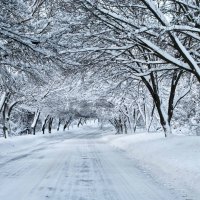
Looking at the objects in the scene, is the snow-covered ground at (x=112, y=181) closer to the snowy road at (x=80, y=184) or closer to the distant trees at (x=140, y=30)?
the snowy road at (x=80, y=184)

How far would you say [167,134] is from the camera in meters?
21.1

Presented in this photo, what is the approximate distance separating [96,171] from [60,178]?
1950mm

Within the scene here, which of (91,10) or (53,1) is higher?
(53,1)

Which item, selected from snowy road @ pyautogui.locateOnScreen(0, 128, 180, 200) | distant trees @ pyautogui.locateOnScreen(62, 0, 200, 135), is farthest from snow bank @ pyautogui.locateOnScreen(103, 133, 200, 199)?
distant trees @ pyautogui.locateOnScreen(62, 0, 200, 135)

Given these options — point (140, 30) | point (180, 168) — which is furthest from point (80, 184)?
point (140, 30)

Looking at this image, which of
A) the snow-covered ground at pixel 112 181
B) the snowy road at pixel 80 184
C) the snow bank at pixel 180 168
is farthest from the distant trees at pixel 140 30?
the snowy road at pixel 80 184

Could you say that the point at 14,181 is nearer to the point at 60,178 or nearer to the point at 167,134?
the point at 60,178

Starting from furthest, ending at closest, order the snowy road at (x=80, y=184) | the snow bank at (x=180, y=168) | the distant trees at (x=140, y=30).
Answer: the distant trees at (x=140, y=30) < the snow bank at (x=180, y=168) < the snowy road at (x=80, y=184)

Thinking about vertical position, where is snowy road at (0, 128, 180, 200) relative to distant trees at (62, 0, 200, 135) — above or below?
below

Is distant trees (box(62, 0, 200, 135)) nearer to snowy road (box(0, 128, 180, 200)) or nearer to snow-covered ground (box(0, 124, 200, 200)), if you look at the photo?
snow-covered ground (box(0, 124, 200, 200))

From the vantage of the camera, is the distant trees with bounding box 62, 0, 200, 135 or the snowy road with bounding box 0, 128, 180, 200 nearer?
the snowy road with bounding box 0, 128, 180, 200

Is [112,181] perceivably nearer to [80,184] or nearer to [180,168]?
[80,184]

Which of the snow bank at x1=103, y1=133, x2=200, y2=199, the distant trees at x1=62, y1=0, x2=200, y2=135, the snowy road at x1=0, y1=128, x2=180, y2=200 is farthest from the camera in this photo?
the distant trees at x1=62, y1=0, x2=200, y2=135

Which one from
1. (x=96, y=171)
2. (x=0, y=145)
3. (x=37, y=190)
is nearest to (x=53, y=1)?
(x=96, y=171)
